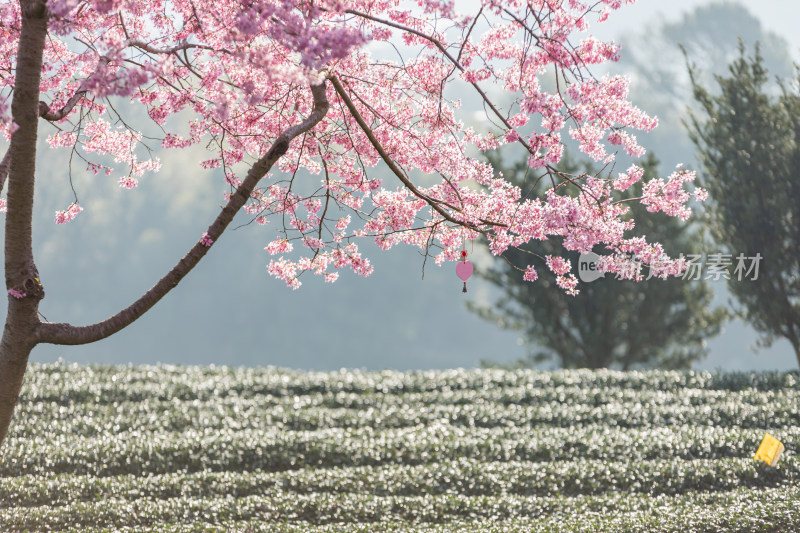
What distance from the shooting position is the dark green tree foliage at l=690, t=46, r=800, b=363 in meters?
14.8

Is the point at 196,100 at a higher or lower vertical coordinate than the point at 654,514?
higher

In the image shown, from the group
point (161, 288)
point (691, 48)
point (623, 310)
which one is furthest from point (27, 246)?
point (691, 48)

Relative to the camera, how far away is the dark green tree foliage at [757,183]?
14.8 meters

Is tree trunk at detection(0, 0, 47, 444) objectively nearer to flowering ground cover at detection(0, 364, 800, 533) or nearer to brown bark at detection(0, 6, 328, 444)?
brown bark at detection(0, 6, 328, 444)

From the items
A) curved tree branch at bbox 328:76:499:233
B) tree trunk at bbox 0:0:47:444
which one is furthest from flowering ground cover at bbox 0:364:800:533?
curved tree branch at bbox 328:76:499:233

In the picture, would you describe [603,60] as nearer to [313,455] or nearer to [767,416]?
[313,455]

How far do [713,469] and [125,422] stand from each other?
7979 mm

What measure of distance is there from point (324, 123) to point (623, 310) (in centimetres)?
1241

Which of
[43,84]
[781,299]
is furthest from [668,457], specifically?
[43,84]

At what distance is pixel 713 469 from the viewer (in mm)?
8664

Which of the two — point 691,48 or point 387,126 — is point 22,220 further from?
point 691,48

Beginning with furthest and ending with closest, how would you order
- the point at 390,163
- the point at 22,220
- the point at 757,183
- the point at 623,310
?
the point at 623,310
the point at 757,183
the point at 390,163
the point at 22,220

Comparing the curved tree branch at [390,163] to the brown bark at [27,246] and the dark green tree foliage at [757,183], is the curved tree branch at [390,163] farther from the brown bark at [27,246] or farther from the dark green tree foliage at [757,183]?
the dark green tree foliage at [757,183]

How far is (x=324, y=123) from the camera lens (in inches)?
267
